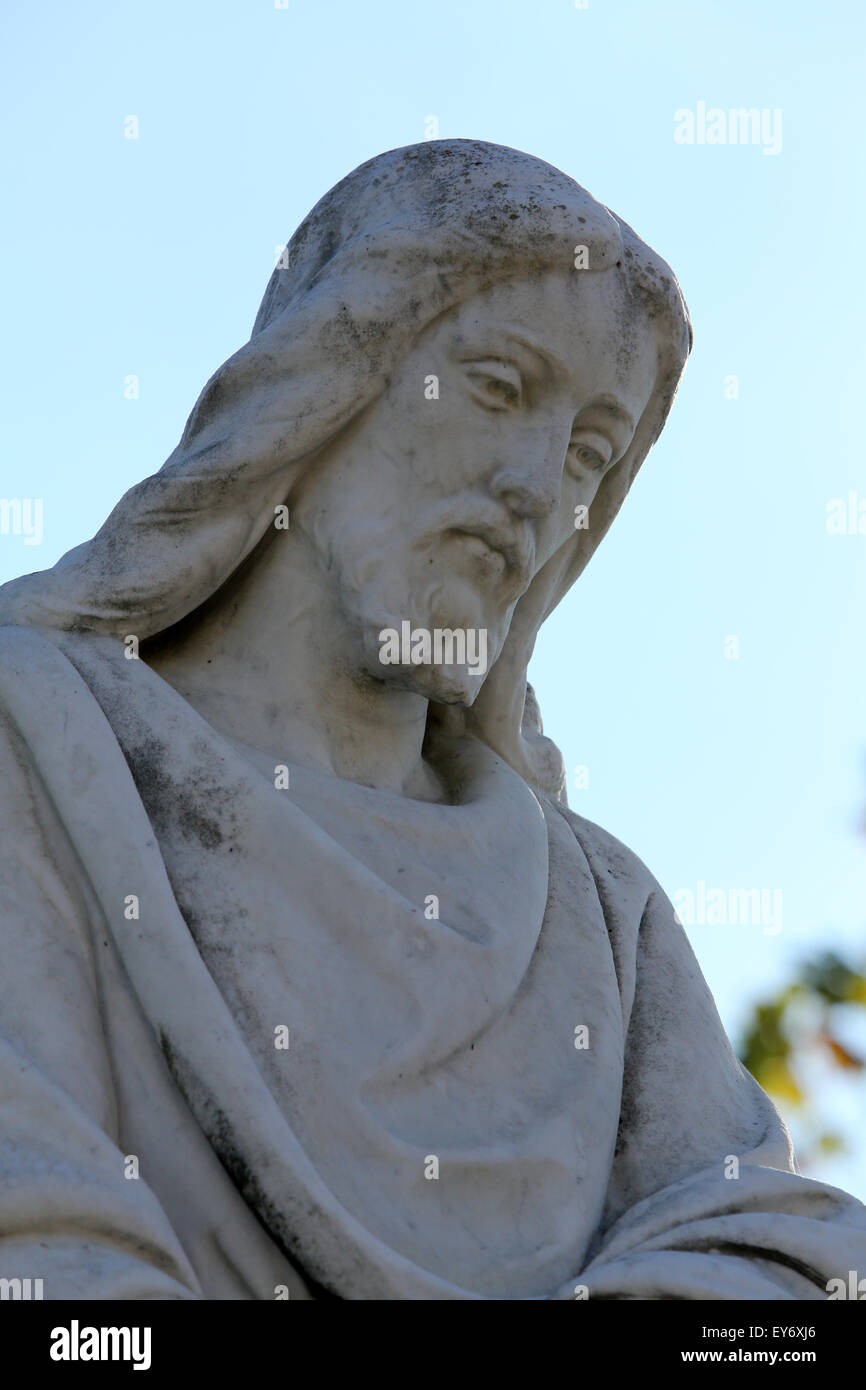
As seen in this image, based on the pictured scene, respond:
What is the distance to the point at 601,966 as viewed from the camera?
5.74 metres

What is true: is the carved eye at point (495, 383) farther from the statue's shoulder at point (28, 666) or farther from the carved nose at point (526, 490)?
the statue's shoulder at point (28, 666)

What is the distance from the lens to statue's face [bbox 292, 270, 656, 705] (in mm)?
5840

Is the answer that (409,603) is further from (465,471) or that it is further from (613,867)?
(613,867)

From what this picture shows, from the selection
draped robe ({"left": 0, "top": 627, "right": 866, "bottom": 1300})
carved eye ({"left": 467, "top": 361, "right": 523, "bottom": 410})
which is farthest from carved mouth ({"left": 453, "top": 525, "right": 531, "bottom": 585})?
draped robe ({"left": 0, "top": 627, "right": 866, "bottom": 1300})

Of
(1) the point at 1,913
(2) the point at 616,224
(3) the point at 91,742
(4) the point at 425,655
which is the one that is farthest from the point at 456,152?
(1) the point at 1,913

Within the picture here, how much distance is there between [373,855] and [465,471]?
1.05m

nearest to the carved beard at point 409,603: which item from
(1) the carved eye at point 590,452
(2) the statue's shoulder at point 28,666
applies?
(1) the carved eye at point 590,452

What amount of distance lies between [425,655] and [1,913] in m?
1.35

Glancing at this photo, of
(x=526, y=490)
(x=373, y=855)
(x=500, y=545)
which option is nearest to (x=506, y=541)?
(x=500, y=545)

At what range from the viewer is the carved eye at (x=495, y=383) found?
5969mm

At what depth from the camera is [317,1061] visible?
4.99m

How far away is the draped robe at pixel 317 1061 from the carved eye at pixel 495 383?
1.08 meters
